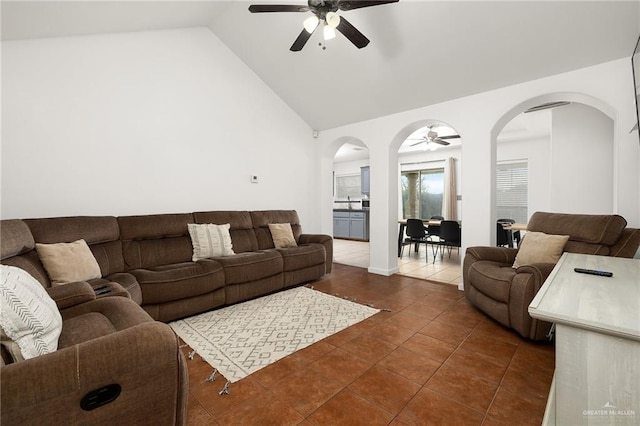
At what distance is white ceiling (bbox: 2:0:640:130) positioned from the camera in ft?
7.86

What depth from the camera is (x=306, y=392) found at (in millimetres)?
1678

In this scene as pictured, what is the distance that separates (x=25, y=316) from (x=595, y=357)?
209 centimetres

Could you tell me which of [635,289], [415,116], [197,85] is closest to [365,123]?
[415,116]

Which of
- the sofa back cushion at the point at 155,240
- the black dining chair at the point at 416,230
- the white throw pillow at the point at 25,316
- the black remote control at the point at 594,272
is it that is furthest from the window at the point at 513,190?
the white throw pillow at the point at 25,316

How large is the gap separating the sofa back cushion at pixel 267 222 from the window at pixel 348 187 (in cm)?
489

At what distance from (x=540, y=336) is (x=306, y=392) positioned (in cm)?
190

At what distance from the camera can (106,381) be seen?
958mm

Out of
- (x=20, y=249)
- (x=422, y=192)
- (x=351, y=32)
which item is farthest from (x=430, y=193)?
(x=20, y=249)

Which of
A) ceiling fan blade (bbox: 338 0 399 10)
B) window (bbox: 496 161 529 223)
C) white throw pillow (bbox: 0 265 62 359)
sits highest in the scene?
ceiling fan blade (bbox: 338 0 399 10)

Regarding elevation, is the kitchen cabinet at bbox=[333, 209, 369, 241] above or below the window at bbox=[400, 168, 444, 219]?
below

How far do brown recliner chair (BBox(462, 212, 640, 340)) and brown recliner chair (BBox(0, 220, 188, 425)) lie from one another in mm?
2480

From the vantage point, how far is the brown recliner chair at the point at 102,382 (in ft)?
2.74

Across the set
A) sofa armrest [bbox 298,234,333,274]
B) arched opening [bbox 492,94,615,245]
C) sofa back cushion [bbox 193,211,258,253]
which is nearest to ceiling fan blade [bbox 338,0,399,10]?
arched opening [bbox 492,94,615,245]

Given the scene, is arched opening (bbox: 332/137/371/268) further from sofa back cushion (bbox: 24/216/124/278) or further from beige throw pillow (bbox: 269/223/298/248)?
sofa back cushion (bbox: 24/216/124/278)
